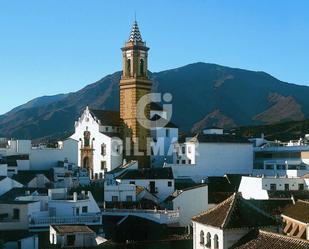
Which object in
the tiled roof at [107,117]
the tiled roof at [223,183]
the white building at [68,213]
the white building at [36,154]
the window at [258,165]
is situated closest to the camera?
the white building at [68,213]

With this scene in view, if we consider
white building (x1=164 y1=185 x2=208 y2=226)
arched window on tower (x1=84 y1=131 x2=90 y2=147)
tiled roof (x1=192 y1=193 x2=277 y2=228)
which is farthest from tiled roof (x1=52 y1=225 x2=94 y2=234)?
arched window on tower (x1=84 y1=131 x2=90 y2=147)

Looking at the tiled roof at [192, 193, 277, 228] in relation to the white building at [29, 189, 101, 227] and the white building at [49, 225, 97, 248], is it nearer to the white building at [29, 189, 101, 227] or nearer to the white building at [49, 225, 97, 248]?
the white building at [49, 225, 97, 248]

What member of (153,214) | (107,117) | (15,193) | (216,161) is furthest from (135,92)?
(153,214)

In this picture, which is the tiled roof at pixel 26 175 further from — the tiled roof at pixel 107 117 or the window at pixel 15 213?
the window at pixel 15 213

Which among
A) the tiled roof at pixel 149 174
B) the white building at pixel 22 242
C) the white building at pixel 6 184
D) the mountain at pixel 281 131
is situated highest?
the mountain at pixel 281 131

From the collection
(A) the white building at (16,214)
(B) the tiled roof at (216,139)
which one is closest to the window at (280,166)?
(B) the tiled roof at (216,139)

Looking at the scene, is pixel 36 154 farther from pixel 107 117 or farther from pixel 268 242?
pixel 268 242

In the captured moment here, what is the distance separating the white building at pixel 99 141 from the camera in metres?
62.8

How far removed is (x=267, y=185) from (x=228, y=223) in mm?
24585

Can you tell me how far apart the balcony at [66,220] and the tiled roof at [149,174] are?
10.8 metres

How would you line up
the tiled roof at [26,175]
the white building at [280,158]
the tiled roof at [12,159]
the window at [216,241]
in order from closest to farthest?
the window at [216,241] → the tiled roof at [26,175] → the tiled roof at [12,159] → the white building at [280,158]

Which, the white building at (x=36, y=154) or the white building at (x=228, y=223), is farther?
the white building at (x=36, y=154)

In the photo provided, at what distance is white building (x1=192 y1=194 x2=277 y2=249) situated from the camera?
984 inches

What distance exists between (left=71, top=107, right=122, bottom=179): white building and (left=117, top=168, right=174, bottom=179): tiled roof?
9459mm
